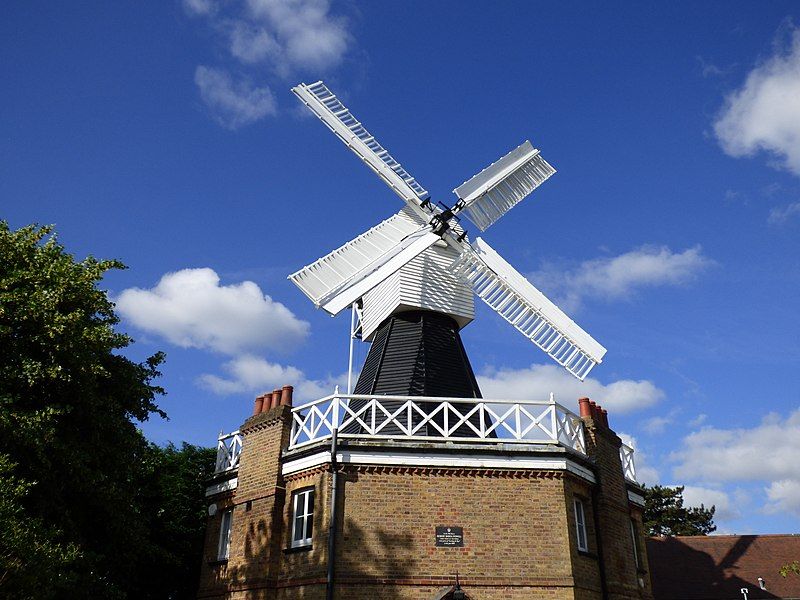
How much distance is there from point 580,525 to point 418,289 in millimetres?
7440

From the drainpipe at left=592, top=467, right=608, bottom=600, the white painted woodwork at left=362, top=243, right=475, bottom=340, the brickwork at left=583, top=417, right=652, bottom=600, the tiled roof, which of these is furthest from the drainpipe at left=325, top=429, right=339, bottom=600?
the tiled roof

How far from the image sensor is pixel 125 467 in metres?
13.7

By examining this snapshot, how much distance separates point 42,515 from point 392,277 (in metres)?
10.3

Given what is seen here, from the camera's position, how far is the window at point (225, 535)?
15695 millimetres

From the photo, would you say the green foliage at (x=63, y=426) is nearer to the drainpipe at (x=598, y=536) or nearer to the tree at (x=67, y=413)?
the tree at (x=67, y=413)

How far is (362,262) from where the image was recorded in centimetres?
1909

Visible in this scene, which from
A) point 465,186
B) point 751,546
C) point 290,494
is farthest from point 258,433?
point 751,546

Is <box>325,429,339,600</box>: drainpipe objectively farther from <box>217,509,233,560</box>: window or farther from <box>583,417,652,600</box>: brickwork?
<box>583,417,652,600</box>: brickwork

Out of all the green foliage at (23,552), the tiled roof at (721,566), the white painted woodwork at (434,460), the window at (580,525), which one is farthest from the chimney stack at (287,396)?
the tiled roof at (721,566)

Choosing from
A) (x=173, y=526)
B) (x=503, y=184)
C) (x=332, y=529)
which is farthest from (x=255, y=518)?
(x=503, y=184)

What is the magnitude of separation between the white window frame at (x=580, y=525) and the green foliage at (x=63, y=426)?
9300 mm

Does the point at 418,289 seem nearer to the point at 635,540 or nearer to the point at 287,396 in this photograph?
the point at 287,396

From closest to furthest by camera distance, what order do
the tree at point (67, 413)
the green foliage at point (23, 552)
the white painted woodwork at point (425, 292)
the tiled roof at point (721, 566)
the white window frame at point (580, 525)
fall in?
the green foliage at point (23, 552), the tree at point (67, 413), the white window frame at point (580, 525), the white painted woodwork at point (425, 292), the tiled roof at point (721, 566)

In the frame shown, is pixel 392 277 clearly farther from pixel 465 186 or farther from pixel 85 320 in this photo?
pixel 85 320
